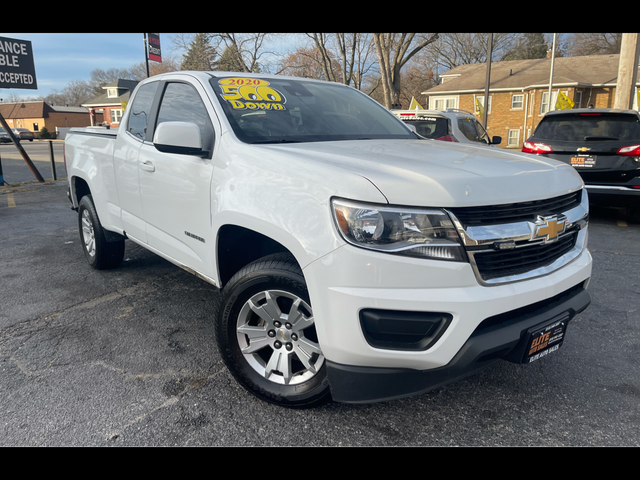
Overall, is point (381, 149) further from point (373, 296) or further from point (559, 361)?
point (559, 361)

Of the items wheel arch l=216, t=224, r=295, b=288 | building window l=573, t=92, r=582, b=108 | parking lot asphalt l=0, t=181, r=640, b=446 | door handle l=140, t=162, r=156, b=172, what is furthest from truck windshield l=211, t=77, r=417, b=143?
building window l=573, t=92, r=582, b=108

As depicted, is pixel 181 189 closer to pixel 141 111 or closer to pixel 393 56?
pixel 141 111

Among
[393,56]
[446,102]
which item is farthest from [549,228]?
[446,102]

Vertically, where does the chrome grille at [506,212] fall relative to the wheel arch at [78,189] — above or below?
above

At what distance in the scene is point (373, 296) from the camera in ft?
6.65

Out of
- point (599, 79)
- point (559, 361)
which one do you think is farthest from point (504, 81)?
point (559, 361)

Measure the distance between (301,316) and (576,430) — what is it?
150cm

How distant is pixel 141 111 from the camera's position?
4.15m

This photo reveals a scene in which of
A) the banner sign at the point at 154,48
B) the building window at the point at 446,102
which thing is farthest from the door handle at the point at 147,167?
the building window at the point at 446,102

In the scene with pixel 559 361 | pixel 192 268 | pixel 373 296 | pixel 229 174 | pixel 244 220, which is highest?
pixel 229 174

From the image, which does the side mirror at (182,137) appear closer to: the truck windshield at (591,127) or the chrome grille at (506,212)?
the chrome grille at (506,212)

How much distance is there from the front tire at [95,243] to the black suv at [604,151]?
247 inches

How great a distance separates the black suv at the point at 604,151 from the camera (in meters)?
6.85
